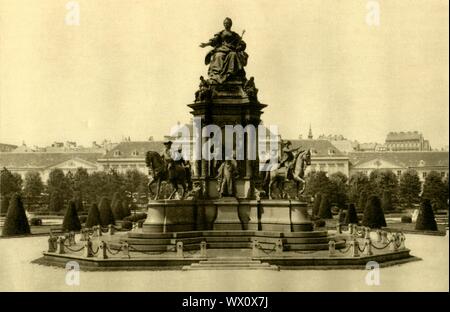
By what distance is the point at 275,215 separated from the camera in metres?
27.0

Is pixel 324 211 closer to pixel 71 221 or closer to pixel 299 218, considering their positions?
pixel 71 221

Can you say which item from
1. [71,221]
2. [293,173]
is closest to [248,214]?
[293,173]

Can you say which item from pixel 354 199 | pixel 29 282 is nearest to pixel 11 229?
pixel 29 282

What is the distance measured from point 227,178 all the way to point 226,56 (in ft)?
19.3

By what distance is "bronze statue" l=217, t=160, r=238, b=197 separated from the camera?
27.8 meters

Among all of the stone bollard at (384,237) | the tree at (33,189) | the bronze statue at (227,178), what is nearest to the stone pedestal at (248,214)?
the bronze statue at (227,178)

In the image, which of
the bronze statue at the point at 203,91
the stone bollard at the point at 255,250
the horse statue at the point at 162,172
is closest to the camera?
the stone bollard at the point at 255,250

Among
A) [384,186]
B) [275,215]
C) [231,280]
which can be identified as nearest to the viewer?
[231,280]

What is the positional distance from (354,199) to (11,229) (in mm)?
48084

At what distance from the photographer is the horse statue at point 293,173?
27422mm

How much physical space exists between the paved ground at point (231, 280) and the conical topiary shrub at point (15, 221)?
634 inches

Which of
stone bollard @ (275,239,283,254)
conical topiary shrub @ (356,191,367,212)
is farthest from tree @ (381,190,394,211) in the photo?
stone bollard @ (275,239,283,254)

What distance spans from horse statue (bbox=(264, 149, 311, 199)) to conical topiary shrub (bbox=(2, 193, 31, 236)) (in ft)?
63.9

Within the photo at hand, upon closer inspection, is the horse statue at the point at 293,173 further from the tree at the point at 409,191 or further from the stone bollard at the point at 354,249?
the tree at the point at 409,191
